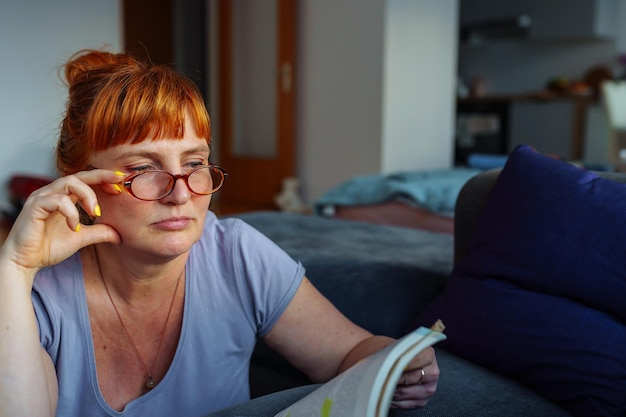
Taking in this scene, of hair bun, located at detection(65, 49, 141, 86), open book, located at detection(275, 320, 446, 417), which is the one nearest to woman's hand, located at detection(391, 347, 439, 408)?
open book, located at detection(275, 320, 446, 417)

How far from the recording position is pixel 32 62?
516 centimetres

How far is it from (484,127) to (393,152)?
2320 millimetres

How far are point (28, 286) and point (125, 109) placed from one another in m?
0.29

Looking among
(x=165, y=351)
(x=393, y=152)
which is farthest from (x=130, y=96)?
(x=393, y=152)

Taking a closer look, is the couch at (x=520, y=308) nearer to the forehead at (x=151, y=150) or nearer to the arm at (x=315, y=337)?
the arm at (x=315, y=337)

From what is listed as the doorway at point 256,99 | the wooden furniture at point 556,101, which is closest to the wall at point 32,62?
the doorway at point 256,99

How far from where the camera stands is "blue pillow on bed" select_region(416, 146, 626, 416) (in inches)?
42.6

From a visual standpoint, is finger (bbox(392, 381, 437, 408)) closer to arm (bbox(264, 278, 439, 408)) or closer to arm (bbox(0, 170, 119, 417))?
arm (bbox(264, 278, 439, 408))

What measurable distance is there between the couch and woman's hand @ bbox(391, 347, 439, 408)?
0.04m

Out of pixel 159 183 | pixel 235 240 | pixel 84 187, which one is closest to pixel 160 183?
pixel 159 183

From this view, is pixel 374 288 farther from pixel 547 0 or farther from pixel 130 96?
pixel 547 0

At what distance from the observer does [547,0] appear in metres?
7.10

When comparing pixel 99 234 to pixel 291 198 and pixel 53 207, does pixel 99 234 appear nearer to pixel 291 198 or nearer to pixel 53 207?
pixel 53 207

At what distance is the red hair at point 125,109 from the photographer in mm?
984
